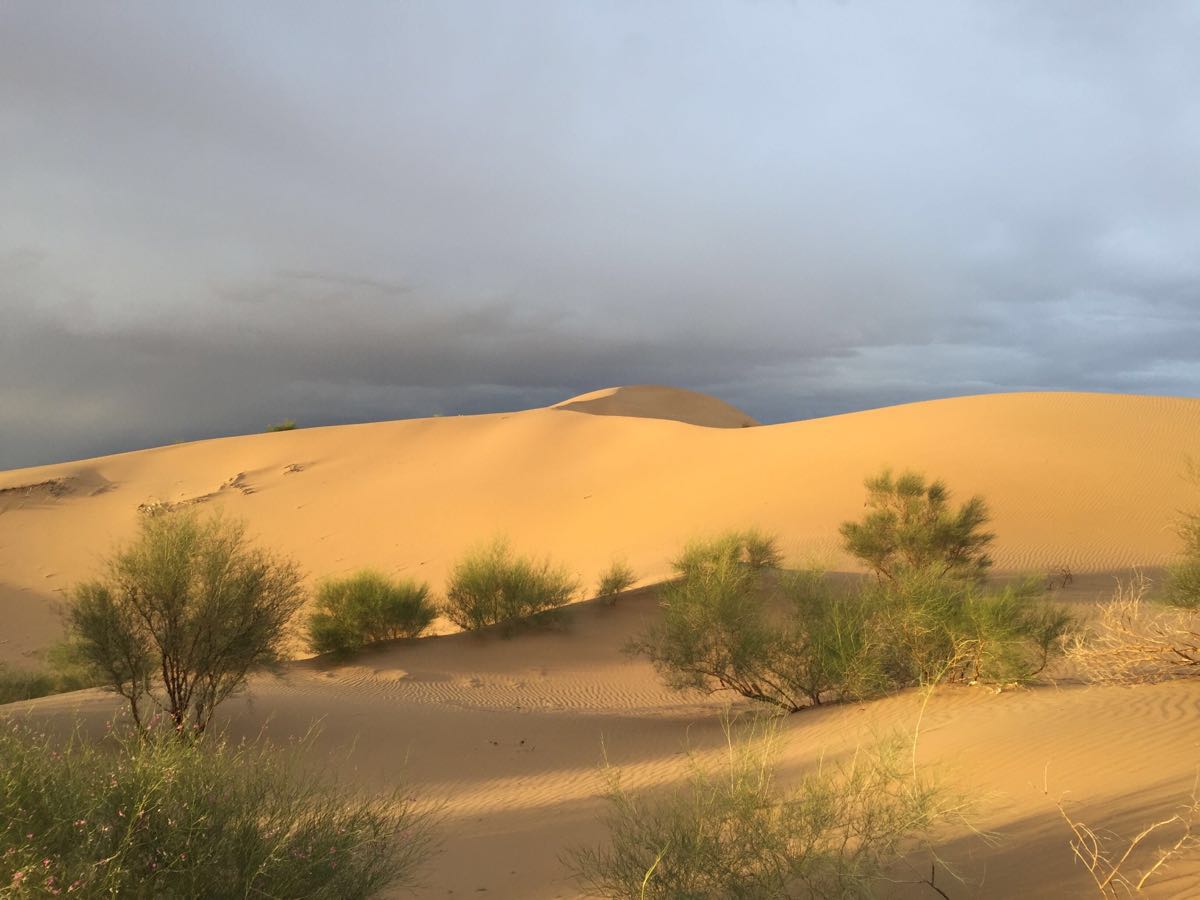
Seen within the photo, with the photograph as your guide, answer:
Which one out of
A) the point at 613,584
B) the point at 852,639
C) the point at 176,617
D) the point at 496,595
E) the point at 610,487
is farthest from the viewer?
the point at 610,487

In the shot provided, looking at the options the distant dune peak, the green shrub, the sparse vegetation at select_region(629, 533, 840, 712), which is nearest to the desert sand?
the sparse vegetation at select_region(629, 533, 840, 712)

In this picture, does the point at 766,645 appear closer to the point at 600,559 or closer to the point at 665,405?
the point at 600,559

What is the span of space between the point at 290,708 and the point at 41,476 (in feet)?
112

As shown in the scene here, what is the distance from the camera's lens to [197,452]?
43469 millimetres

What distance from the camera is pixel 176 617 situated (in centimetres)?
922

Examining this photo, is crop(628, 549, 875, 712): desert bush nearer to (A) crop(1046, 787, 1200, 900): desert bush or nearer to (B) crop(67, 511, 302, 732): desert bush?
(A) crop(1046, 787, 1200, 900): desert bush

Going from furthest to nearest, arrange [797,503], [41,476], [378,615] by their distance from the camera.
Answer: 1. [41,476]
2. [797,503]
3. [378,615]

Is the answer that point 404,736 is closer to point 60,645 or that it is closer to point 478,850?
point 478,850

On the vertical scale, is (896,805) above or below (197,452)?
below

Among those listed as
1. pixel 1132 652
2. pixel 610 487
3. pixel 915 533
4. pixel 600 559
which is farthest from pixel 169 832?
pixel 610 487

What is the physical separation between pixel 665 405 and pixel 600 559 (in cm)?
5352

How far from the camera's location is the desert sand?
6.19 metres

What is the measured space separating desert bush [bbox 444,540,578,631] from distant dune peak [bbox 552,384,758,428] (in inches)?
2023

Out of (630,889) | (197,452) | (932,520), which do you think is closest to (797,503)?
(932,520)
